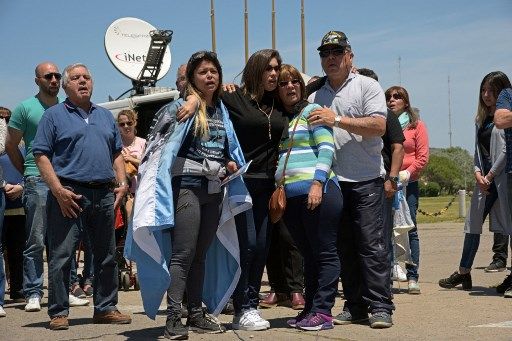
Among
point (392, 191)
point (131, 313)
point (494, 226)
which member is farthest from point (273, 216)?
point (494, 226)

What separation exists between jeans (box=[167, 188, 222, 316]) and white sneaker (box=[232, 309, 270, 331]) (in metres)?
0.36

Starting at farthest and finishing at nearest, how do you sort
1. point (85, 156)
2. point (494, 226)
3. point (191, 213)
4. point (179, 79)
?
point (494, 226) < point (179, 79) < point (85, 156) < point (191, 213)

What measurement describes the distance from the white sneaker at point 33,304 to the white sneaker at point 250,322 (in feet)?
7.94

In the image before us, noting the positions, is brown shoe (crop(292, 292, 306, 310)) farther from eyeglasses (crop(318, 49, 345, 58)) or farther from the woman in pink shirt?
eyeglasses (crop(318, 49, 345, 58))

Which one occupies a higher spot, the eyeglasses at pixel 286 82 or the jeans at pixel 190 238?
the eyeglasses at pixel 286 82

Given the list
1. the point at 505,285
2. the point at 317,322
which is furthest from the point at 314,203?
the point at 505,285

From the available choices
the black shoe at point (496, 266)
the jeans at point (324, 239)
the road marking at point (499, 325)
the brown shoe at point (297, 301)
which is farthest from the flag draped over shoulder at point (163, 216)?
the black shoe at point (496, 266)

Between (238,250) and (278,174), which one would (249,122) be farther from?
(238,250)

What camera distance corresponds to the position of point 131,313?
7922 millimetres

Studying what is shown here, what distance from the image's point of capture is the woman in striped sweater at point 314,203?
256 inches

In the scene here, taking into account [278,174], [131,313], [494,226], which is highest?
[278,174]

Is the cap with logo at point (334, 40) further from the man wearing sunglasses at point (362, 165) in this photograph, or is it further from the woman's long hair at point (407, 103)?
the woman's long hair at point (407, 103)

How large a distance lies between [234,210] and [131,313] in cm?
187

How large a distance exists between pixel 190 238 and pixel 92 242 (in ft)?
4.45
